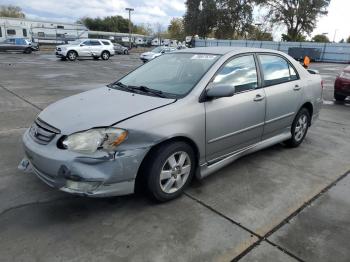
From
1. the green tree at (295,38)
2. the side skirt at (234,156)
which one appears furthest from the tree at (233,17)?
the side skirt at (234,156)

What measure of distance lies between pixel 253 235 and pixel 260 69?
221 cm

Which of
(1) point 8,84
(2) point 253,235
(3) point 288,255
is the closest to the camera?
(3) point 288,255

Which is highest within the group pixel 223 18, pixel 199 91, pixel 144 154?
pixel 223 18

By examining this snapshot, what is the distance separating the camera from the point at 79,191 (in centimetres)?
275

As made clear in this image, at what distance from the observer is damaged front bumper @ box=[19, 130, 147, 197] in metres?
2.69

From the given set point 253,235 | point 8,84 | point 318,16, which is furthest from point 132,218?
point 318,16

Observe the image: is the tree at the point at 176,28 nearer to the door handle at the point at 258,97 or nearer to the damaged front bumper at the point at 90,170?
the door handle at the point at 258,97

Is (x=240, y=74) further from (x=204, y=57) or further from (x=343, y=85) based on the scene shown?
(x=343, y=85)

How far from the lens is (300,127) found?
4910 millimetres

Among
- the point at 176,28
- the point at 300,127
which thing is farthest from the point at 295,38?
the point at 300,127

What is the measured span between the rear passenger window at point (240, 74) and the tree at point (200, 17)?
168ft

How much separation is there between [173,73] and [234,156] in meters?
1.26

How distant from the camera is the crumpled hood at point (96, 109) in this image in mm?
2869

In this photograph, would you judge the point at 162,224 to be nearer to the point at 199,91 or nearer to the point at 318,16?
the point at 199,91
